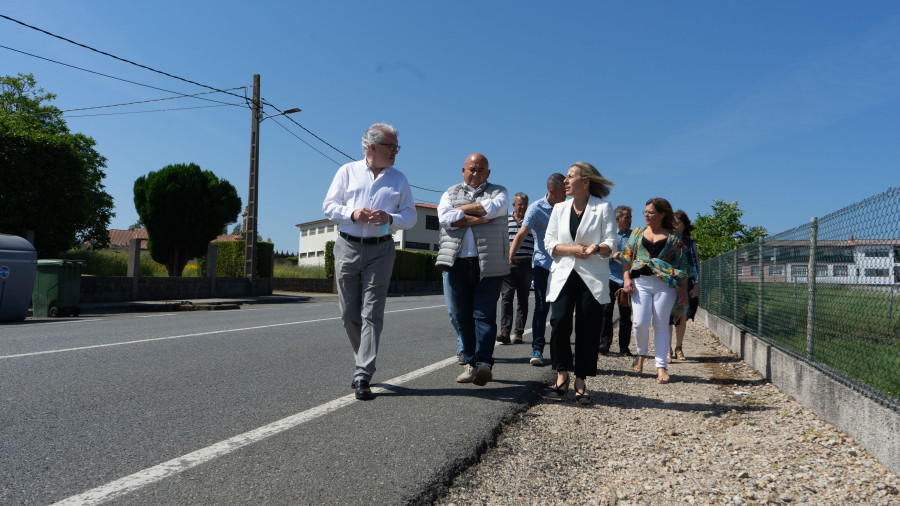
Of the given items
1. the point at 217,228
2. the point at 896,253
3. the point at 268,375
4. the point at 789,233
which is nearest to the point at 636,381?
the point at 789,233

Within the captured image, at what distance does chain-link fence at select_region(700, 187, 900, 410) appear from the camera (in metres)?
3.54

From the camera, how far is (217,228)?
3294 centimetres

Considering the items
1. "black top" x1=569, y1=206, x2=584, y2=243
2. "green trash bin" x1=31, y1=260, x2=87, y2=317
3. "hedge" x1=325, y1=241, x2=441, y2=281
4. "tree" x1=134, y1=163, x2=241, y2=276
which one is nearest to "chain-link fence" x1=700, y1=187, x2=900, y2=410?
"black top" x1=569, y1=206, x2=584, y2=243

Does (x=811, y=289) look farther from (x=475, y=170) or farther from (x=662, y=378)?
(x=475, y=170)

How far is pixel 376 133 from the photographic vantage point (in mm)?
4652

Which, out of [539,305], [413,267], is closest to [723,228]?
[413,267]

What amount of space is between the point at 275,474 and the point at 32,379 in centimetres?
301

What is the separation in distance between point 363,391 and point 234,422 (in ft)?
3.01

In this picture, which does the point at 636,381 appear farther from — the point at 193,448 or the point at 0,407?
the point at 0,407

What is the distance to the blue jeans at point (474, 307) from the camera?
4980 mm

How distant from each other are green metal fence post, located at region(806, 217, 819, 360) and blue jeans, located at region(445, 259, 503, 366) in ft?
7.66

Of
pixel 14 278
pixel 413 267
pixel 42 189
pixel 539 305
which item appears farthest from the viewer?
pixel 413 267

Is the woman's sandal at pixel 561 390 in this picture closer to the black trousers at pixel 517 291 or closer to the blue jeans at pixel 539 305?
the blue jeans at pixel 539 305

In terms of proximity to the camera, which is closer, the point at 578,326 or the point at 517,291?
the point at 578,326
